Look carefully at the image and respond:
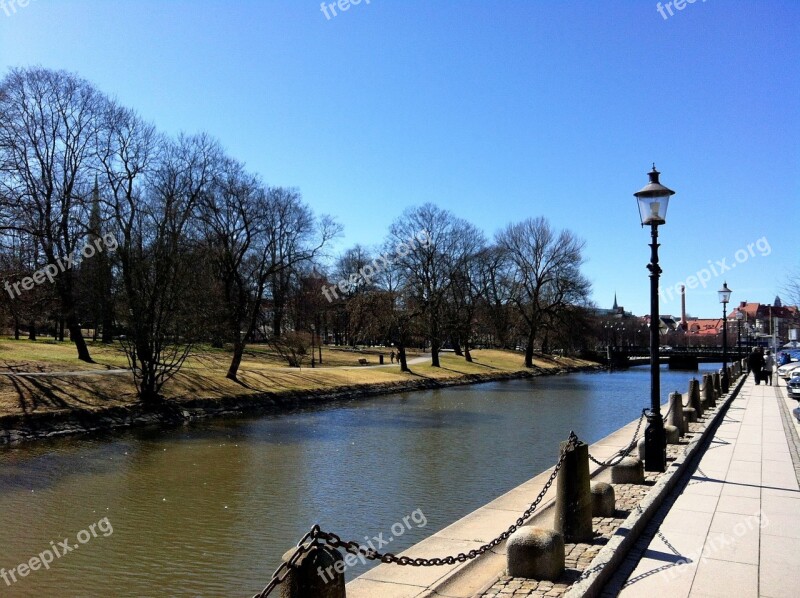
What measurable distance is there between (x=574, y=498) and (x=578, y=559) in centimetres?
69

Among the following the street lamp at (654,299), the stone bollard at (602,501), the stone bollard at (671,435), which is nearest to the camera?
the stone bollard at (602,501)

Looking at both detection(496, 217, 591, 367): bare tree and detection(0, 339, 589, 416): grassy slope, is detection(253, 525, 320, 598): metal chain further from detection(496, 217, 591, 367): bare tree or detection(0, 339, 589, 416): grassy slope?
detection(496, 217, 591, 367): bare tree

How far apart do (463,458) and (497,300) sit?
53721 millimetres

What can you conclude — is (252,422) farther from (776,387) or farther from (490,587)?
(776,387)

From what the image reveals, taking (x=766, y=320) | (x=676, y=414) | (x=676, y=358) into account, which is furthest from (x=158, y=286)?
(x=766, y=320)

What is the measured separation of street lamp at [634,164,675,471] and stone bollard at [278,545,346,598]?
8.10 meters

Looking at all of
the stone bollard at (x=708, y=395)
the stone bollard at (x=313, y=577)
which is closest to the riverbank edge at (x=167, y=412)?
the stone bollard at (x=708, y=395)

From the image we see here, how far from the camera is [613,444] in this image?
16516 mm

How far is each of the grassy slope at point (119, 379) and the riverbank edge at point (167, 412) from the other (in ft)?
1.68

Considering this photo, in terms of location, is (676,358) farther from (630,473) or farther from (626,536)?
(626,536)

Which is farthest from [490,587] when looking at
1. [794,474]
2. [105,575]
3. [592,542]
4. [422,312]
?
[422,312]

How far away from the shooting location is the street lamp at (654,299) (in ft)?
35.9

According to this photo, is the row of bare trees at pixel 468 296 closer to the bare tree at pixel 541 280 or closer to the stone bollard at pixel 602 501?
the bare tree at pixel 541 280

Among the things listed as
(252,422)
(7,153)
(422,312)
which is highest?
(7,153)
